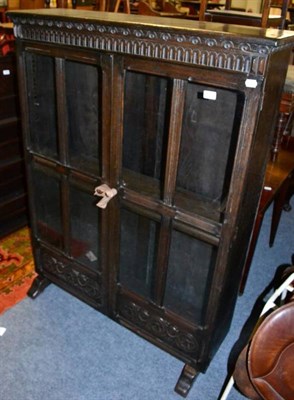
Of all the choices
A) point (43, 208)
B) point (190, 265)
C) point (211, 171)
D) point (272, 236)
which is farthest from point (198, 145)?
point (272, 236)

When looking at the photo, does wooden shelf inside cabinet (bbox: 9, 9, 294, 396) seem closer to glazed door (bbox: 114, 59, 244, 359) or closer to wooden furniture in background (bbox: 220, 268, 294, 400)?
glazed door (bbox: 114, 59, 244, 359)

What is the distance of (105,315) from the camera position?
164 cm

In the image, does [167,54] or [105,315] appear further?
[105,315]

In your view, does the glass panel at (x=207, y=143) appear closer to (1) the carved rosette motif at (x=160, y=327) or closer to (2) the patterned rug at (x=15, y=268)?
(1) the carved rosette motif at (x=160, y=327)

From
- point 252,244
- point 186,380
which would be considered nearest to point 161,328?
point 186,380

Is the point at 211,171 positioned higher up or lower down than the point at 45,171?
higher up

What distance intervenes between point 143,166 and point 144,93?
255 millimetres

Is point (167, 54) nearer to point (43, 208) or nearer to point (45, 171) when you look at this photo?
point (45, 171)

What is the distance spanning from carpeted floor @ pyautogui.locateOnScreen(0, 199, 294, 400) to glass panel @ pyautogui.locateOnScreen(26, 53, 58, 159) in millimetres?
743

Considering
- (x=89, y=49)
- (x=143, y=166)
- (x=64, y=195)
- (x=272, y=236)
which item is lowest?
(x=272, y=236)

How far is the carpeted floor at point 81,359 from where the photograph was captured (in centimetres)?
141

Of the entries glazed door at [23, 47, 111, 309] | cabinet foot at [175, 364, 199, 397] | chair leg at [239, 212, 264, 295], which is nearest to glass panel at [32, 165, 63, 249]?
glazed door at [23, 47, 111, 309]

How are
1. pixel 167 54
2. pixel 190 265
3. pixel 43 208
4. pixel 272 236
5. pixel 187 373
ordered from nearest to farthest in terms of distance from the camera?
pixel 167 54 < pixel 190 265 < pixel 187 373 < pixel 43 208 < pixel 272 236

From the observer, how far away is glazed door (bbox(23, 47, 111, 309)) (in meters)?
1.29
